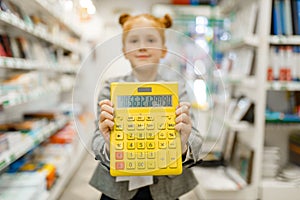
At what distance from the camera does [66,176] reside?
3145 millimetres

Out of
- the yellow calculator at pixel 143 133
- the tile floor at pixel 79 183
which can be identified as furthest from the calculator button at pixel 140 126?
the tile floor at pixel 79 183

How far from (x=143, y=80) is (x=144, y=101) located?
3.8 inches

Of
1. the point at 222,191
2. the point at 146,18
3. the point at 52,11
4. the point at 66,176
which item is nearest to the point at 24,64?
the point at 52,11

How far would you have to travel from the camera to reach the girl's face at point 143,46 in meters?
0.87

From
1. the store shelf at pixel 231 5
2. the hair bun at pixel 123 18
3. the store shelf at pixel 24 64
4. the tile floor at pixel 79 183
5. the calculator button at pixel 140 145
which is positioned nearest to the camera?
the calculator button at pixel 140 145

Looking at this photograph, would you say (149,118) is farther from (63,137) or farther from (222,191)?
(63,137)

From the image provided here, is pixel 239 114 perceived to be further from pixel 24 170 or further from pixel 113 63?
pixel 113 63

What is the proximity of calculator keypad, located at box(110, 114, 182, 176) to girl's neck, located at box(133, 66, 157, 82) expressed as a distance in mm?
137

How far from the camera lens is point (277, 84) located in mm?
2508

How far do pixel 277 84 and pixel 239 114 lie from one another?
0.40 m

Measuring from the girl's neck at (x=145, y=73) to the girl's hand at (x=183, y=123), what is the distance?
13 centimetres

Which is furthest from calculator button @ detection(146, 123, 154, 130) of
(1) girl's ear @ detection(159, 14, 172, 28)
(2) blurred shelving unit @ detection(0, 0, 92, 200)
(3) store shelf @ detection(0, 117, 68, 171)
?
(3) store shelf @ detection(0, 117, 68, 171)

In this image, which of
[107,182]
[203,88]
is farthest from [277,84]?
[107,182]

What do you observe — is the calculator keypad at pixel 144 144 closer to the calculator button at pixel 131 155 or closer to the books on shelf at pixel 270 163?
the calculator button at pixel 131 155
